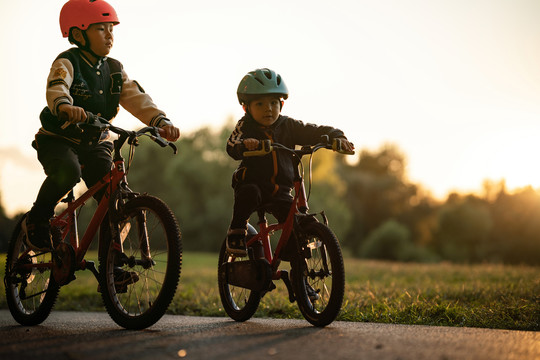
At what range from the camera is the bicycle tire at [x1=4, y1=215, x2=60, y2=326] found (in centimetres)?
534

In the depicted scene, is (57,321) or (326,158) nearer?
(57,321)

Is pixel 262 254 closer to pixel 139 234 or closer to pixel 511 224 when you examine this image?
pixel 139 234

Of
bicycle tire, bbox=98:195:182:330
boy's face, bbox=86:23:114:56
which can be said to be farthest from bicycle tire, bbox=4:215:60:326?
boy's face, bbox=86:23:114:56

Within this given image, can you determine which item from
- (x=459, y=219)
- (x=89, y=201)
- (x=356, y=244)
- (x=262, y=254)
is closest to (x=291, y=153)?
(x=262, y=254)

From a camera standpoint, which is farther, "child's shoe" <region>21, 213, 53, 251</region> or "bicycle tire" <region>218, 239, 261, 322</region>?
"bicycle tire" <region>218, 239, 261, 322</region>

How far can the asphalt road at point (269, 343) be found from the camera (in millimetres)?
3424

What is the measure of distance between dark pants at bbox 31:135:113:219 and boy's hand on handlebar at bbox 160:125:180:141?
1.92 feet

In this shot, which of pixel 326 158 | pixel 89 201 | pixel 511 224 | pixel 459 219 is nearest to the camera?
pixel 89 201

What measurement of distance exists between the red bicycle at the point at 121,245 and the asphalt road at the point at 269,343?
278mm

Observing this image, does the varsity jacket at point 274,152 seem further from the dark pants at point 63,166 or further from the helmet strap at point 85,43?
the helmet strap at point 85,43

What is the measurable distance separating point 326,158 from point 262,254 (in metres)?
47.6

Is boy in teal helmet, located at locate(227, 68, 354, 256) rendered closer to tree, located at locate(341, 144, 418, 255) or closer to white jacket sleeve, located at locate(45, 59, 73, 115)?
white jacket sleeve, located at locate(45, 59, 73, 115)

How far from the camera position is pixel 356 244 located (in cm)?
6272

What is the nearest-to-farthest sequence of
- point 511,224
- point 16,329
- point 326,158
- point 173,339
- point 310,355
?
point 310,355 < point 173,339 < point 16,329 < point 511,224 < point 326,158
